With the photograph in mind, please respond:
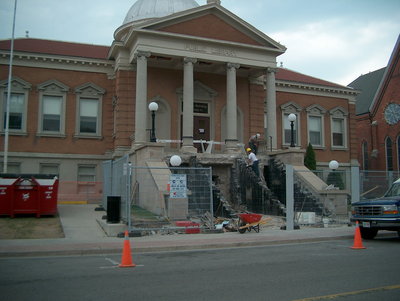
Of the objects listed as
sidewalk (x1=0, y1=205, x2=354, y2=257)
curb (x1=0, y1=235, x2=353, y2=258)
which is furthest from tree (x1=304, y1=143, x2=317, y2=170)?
curb (x1=0, y1=235, x2=353, y2=258)

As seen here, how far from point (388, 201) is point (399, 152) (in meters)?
28.0

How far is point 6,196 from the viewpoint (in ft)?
54.8

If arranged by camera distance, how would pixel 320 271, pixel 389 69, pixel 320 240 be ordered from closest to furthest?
pixel 320 271
pixel 320 240
pixel 389 69

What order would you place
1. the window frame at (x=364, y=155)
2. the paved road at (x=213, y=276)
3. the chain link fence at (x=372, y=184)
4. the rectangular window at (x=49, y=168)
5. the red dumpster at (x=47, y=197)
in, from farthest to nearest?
the window frame at (x=364, y=155)
the rectangular window at (x=49, y=168)
the chain link fence at (x=372, y=184)
the red dumpster at (x=47, y=197)
the paved road at (x=213, y=276)

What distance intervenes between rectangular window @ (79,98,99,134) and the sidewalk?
1074 cm

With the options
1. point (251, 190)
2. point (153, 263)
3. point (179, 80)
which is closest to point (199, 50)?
point (179, 80)

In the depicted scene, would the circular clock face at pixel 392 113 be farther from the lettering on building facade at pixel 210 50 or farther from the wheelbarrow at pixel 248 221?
the wheelbarrow at pixel 248 221

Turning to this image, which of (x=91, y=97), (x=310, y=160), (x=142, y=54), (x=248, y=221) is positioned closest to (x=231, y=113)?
(x=142, y=54)

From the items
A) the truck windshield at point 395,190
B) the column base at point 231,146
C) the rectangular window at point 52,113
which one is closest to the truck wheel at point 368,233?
the truck windshield at point 395,190

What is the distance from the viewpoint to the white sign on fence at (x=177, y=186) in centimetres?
1477

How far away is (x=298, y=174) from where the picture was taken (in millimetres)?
21000

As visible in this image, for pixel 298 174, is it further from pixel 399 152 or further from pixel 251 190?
pixel 399 152

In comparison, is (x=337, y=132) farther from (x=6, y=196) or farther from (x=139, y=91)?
(x=6, y=196)

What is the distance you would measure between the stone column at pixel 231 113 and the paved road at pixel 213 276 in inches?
539
